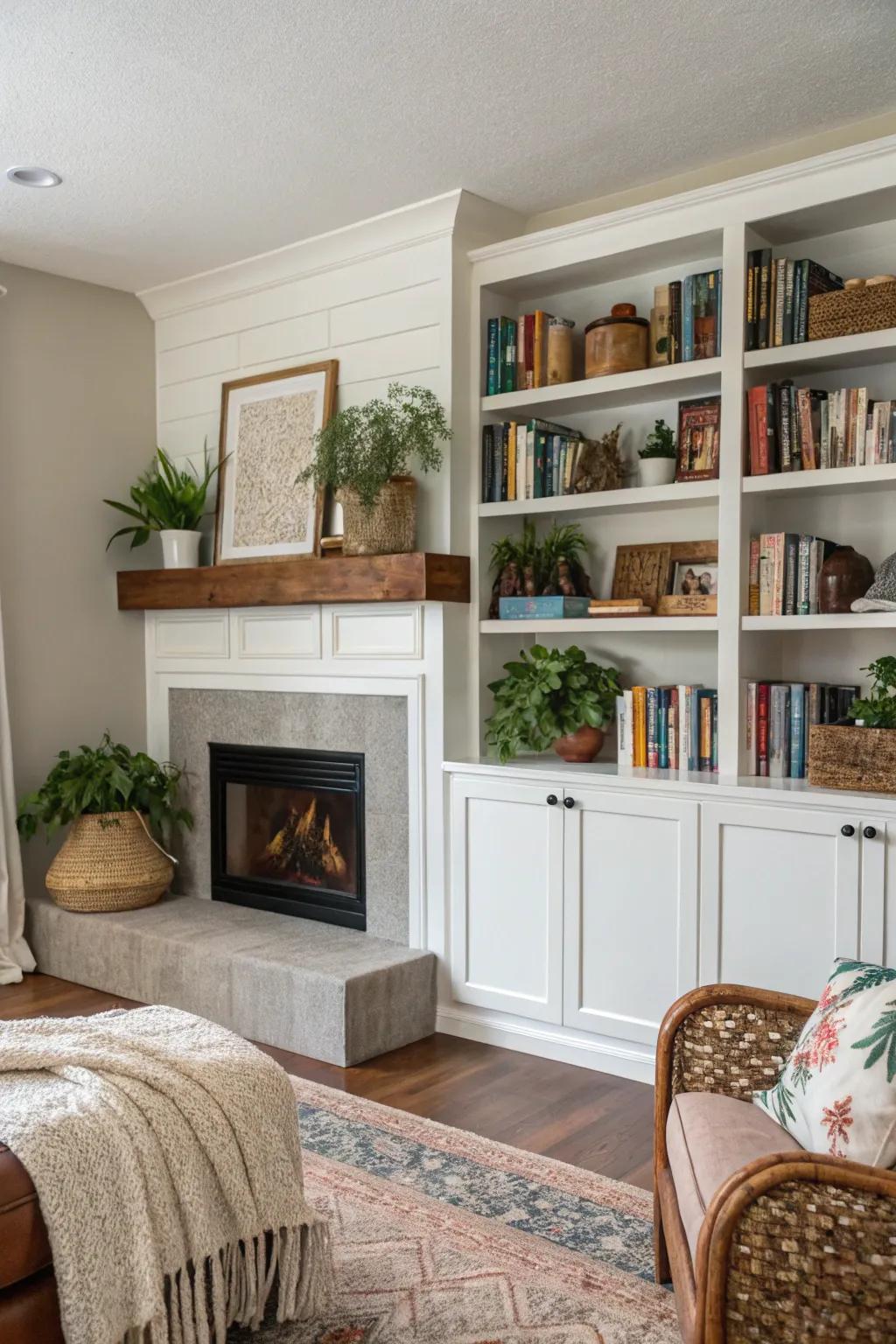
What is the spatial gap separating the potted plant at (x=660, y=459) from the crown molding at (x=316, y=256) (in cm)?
93

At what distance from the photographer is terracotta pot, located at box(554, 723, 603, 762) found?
357 cm

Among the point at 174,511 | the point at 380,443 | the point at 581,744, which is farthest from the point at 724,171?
the point at 174,511

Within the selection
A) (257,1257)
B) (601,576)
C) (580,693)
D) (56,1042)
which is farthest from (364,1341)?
(601,576)

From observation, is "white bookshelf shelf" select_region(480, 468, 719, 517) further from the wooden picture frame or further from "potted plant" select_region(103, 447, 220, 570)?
"potted plant" select_region(103, 447, 220, 570)

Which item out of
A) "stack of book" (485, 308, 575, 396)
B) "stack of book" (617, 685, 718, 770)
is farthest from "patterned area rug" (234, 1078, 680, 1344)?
"stack of book" (485, 308, 575, 396)

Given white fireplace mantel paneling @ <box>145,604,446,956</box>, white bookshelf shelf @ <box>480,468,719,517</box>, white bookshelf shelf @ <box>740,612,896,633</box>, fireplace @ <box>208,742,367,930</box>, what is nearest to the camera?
white bookshelf shelf @ <box>740,612,896,633</box>

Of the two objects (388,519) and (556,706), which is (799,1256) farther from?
(388,519)

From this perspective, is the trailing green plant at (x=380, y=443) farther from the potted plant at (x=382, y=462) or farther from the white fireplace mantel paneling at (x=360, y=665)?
the white fireplace mantel paneling at (x=360, y=665)

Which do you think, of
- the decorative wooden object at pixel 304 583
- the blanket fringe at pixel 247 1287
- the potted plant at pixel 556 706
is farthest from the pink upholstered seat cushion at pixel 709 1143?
the decorative wooden object at pixel 304 583

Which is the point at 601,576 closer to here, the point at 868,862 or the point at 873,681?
the point at 873,681

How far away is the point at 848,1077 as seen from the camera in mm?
1715

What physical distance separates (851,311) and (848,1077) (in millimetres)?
2096

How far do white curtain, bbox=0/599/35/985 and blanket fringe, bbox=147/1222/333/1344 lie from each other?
2395mm

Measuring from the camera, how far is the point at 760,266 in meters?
3.22
